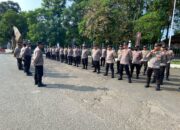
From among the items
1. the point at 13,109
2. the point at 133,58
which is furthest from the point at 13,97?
the point at 133,58

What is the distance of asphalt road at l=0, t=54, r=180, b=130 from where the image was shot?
6137 millimetres

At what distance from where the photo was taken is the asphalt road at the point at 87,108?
6137mm

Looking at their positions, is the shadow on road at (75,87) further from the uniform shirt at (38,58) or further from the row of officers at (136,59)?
the row of officers at (136,59)

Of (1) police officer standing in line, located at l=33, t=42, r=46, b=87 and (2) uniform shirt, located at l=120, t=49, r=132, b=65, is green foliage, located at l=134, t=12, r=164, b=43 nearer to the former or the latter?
(2) uniform shirt, located at l=120, t=49, r=132, b=65

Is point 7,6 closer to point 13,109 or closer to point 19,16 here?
point 19,16

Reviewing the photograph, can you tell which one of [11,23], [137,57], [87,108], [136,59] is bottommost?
[87,108]

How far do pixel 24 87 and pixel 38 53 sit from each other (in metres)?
1.44

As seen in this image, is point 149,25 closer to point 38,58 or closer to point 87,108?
point 38,58

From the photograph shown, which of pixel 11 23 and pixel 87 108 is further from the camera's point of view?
pixel 11 23

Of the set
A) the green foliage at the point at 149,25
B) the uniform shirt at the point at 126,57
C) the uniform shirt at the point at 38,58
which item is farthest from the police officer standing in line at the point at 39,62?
the green foliage at the point at 149,25

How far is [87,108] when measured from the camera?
24.9 ft

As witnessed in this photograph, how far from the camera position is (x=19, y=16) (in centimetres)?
6219

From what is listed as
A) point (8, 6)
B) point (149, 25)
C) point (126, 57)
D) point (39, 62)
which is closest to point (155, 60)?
point (126, 57)

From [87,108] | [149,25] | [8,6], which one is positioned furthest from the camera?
[8,6]
